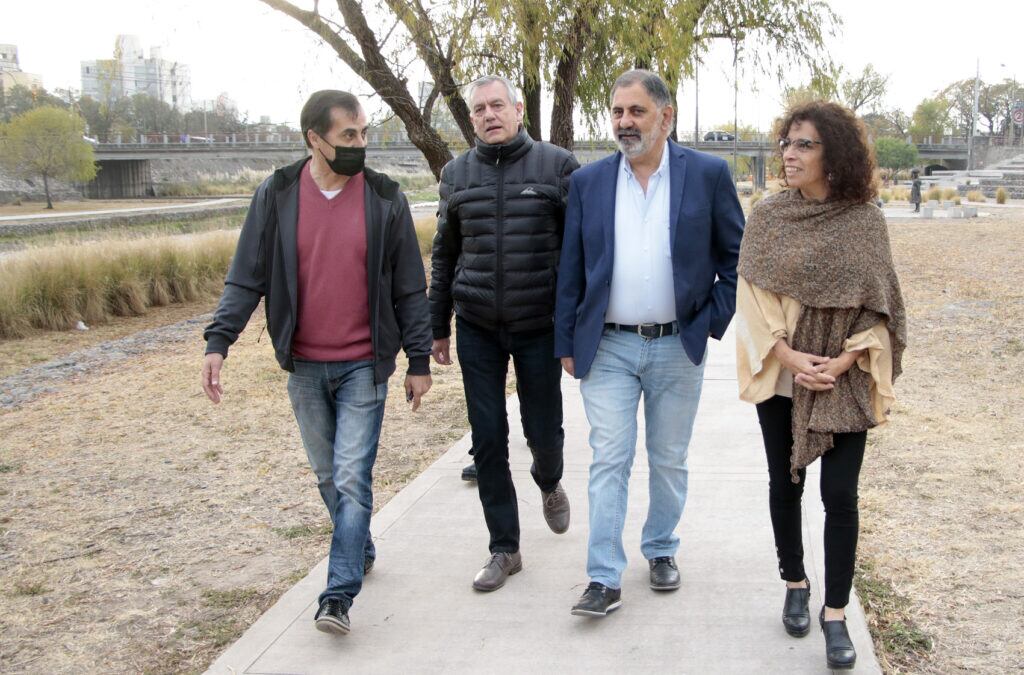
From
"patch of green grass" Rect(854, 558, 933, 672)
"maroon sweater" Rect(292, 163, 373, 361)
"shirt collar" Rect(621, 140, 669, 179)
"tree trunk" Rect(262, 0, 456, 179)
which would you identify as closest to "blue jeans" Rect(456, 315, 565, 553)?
"maroon sweater" Rect(292, 163, 373, 361)

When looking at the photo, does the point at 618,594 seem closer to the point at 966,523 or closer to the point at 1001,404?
the point at 966,523

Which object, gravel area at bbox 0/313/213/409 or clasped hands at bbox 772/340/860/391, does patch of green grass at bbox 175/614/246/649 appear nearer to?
clasped hands at bbox 772/340/860/391

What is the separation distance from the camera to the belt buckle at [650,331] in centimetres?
384

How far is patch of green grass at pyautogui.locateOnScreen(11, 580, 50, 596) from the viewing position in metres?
4.44

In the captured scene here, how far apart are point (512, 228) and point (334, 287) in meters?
0.75

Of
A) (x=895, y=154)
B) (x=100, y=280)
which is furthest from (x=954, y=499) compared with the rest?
(x=895, y=154)

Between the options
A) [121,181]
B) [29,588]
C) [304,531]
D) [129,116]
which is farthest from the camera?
[129,116]

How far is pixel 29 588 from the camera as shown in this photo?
447 cm

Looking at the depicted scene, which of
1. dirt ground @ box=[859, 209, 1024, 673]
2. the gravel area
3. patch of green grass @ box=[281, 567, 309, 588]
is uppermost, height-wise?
dirt ground @ box=[859, 209, 1024, 673]

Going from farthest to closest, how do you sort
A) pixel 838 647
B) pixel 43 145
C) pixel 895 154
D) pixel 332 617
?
pixel 895 154, pixel 43 145, pixel 332 617, pixel 838 647

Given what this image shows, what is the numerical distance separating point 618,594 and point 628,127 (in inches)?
66.6

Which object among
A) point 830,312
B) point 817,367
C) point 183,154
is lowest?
point 817,367

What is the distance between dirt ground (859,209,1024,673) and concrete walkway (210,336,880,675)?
0.98ft

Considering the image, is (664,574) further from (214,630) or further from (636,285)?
(214,630)
